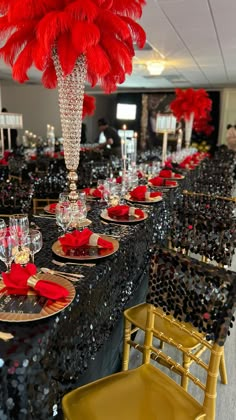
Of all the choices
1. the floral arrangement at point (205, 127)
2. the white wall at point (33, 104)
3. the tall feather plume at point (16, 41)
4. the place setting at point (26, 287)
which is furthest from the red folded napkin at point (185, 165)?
the white wall at point (33, 104)

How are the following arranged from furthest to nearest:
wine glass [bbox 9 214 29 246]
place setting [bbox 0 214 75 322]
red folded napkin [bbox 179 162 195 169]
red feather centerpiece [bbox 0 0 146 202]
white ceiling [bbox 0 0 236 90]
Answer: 1. red folded napkin [bbox 179 162 195 169]
2. white ceiling [bbox 0 0 236 90]
3. red feather centerpiece [bbox 0 0 146 202]
4. wine glass [bbox 9 214 29 246]
5. place setting [bbox 0 214 75 322]

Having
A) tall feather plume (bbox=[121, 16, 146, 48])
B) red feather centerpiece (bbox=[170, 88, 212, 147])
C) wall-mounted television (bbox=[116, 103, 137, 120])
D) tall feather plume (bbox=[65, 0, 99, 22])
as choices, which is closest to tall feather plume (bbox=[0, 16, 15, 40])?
tall feather plume (bbox=[65, 0, 99, 22])

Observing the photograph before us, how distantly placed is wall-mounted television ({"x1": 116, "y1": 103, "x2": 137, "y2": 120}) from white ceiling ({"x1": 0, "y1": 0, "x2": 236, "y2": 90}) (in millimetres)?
5666

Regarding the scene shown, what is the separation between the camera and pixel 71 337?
1206 mm

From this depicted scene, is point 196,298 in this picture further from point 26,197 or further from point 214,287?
point 26,197

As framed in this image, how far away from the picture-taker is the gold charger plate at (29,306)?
3.29ft

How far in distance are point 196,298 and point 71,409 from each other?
55cm

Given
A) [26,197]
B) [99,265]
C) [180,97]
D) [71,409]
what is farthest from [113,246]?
[180,97]

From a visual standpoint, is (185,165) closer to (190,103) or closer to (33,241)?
(190,103)

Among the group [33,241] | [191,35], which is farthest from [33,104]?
[33,241]

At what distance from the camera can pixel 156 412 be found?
115 centimetres

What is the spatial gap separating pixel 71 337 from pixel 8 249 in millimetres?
387

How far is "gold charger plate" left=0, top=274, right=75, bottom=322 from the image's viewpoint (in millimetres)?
1003

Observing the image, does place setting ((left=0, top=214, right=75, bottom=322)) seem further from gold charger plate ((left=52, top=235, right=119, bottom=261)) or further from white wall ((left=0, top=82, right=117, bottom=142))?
white wall ((left=0, top=82, right=117, bottom=142))
